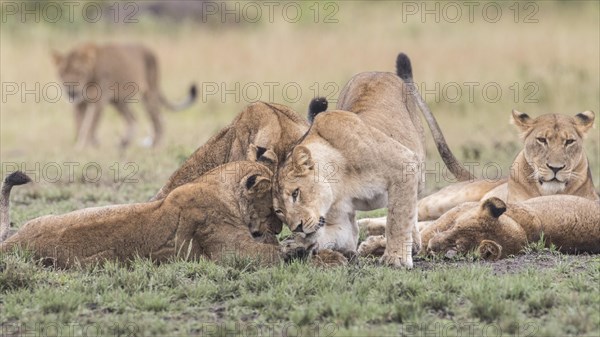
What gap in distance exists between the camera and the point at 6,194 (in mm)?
6168

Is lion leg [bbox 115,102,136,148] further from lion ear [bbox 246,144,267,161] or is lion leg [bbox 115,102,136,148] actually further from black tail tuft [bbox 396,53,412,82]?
lion ear [bbox 246,144,267,161]

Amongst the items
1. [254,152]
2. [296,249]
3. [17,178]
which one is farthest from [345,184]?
[17,178]

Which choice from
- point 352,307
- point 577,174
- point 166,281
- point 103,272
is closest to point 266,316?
point 352,307

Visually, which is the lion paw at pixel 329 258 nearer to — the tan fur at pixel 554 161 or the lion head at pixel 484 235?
the lion head at pixel 484 235

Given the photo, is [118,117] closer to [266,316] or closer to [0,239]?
[0,239]

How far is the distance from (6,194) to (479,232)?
2575mm

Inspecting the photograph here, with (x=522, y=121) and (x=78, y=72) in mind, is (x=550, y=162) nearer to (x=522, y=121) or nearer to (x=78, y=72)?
(x=522, y=121)

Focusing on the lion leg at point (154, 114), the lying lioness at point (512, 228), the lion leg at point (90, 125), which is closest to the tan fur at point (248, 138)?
the lying lioness at point (512, 228)

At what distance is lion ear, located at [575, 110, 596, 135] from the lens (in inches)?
287

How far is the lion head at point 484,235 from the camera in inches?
236

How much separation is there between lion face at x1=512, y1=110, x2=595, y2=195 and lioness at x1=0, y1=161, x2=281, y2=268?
2.18 metres

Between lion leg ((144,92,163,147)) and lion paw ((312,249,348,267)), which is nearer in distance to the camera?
lion paw ((312,249,348,267))

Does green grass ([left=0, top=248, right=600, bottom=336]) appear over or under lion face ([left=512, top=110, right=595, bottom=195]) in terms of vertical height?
under

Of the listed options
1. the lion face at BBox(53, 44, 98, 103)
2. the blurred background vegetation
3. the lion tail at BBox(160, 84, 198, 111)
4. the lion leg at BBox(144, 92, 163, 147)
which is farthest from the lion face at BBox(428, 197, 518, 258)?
the lion face at BBox(53, 44, 98, 103)
